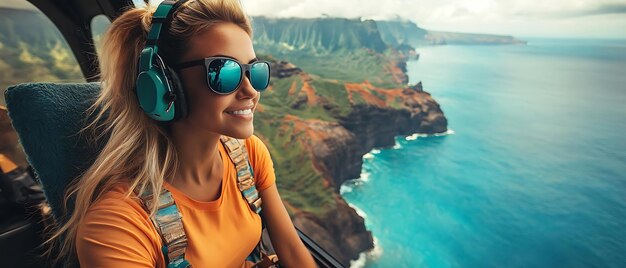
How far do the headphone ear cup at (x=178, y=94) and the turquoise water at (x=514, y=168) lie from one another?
298 cm

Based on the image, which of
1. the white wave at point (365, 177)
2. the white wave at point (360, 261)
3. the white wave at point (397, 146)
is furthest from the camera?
the white wave at point (397, 146)

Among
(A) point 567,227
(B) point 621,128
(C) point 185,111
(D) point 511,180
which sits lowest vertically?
(D) point 511,180

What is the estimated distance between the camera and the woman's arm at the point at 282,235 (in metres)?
1.00

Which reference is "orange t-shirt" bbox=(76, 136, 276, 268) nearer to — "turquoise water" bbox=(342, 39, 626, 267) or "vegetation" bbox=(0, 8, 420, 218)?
"turquoise water" bbox=(342, 39, 626, 267)

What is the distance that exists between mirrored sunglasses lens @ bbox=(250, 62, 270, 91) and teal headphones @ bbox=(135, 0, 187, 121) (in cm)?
16

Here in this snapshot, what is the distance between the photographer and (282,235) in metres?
1.02

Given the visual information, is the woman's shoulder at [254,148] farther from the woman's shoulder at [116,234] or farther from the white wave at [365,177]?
the white wave at [365,177]

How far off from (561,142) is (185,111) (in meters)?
4.53

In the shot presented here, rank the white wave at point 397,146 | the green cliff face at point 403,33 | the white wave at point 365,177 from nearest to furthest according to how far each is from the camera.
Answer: the green cliff face at point 403,33 → the white wave at point 365,177 → the white wave at point 397,146

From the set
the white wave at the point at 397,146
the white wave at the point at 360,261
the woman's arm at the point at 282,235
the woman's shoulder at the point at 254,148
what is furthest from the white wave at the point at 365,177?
the woman's shoulder at the point at 254,148

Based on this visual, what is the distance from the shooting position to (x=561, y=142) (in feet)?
12.4

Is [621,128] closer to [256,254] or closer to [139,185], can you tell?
[256,254]

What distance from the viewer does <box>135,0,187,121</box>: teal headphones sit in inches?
24.4

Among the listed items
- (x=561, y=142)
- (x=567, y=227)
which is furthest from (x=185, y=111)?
(x=561, y=142)
